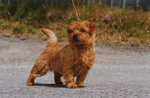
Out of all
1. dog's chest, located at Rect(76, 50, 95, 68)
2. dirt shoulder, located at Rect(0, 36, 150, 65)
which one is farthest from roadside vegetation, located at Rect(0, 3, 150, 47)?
dog's chest, located at Rect(76, 50, 95, 68)

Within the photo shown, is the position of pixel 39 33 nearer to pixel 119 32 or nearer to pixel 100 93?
pixel 119 32

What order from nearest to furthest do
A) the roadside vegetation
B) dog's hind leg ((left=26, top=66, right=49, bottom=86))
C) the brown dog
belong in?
the brown dog
dog's hind leg ((left=26, top=66, right=49, bottom=86))
the roadside vegetation

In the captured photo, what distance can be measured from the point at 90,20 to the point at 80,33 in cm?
1054

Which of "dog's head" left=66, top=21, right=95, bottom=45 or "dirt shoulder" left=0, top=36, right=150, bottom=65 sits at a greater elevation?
"dog's head" left=66, top=21, right=95, bottom=45

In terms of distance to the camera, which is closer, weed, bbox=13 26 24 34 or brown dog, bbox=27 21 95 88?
brown dog, bbox=27 21 95 88

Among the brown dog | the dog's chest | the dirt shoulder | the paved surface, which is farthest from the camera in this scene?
the dirt shoulder

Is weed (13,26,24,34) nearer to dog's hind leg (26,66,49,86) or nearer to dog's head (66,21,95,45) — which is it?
dog's hind leg (26,66,49,86)

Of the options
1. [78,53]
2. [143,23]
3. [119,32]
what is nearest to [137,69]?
[78,53]

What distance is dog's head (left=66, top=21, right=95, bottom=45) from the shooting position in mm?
4465

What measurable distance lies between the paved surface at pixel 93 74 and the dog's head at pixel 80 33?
90 cm

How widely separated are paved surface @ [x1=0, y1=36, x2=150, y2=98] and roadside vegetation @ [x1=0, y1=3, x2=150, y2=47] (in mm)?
1380

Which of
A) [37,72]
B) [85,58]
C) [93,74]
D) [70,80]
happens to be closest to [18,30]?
[93,74]

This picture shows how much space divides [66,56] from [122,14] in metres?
10.4

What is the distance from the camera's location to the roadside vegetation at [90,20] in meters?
12.9
